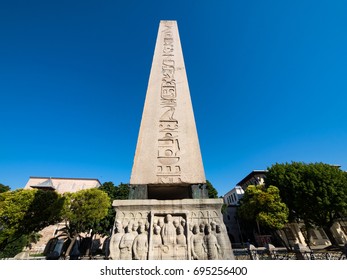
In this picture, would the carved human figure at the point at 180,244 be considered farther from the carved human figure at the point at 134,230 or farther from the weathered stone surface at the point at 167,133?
the weathered stone surface at the point at 167,133

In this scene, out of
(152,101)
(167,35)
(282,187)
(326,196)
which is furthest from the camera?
(282,187)

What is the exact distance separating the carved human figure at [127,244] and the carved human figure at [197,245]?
92 centimetres

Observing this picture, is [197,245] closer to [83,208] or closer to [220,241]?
[220,241]

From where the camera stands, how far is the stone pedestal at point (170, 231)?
246 centimetres

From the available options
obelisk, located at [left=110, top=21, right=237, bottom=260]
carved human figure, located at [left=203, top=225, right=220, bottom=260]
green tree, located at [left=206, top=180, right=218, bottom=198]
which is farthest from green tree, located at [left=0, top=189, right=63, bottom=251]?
green tree, located at [left=206, top=180, right=218, bottom=198]

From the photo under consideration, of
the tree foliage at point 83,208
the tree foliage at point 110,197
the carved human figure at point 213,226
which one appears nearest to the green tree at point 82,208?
the tree foliage at point 83,208

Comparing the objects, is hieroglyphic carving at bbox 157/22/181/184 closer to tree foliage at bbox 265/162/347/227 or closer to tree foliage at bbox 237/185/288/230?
tree foliage at bbox 237/185/288/230

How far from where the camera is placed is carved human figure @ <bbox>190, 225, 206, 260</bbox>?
2443mm

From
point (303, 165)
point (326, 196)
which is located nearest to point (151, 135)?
point (326, 196)

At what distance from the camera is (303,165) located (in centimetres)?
1986

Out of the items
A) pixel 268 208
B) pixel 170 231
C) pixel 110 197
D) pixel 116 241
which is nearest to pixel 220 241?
pixel 170 231

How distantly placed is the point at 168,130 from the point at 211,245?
7.67 ft
